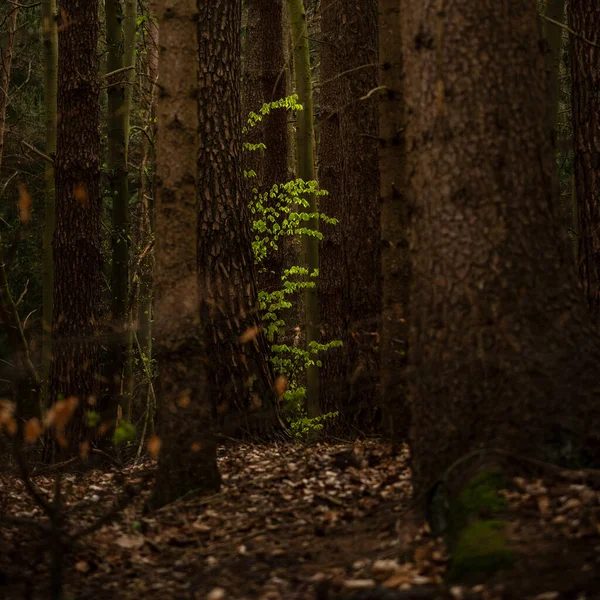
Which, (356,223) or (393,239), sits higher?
(356,223)

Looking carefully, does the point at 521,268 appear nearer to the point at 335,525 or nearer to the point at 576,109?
the point at 335,525

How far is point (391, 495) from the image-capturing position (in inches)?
225

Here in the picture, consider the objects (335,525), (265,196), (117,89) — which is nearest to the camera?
(335,525)

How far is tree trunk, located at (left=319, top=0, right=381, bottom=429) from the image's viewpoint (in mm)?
10227

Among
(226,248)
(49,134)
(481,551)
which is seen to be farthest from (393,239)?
(49,134)

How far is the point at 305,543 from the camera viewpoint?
5113 millimetres

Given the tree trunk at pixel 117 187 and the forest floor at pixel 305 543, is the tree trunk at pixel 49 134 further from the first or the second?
the forest floor at pixel 305 543

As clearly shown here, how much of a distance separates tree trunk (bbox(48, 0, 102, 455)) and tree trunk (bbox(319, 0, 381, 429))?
3.22 m

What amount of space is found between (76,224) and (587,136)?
6.38 meters

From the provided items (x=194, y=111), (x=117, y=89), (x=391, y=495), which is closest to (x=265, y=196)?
(x=117, y=89)

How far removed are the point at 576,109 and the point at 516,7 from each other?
15.2 ft

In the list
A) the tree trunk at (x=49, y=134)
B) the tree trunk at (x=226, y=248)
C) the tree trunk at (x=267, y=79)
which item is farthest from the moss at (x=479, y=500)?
the tree trunk at (x=267, y=79)

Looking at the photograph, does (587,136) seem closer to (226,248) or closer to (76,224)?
(226,248)

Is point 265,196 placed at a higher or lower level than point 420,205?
higher
